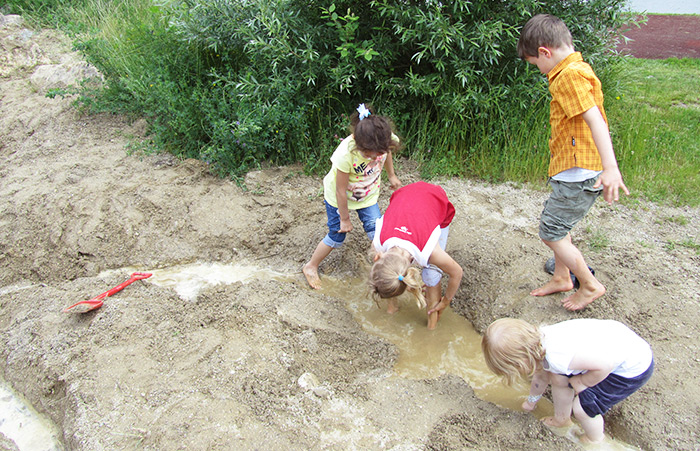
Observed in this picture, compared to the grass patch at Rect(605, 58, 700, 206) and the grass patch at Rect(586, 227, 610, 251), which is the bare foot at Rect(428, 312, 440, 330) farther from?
the grass patch at Rect(605, 58, 700, 206)

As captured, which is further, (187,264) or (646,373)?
(187,264)

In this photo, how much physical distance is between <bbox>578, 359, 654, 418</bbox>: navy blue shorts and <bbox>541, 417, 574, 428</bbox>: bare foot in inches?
6.5

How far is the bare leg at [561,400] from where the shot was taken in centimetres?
235

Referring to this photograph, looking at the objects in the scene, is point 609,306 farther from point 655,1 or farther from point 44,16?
point 655,1

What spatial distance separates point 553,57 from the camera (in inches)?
103

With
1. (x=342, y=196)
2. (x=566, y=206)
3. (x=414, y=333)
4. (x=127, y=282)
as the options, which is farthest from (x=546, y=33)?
(x=127, y=282)

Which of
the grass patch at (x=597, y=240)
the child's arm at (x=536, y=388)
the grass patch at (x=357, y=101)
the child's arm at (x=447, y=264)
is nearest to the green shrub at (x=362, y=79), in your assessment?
the grass patch at (x=357, y=101)

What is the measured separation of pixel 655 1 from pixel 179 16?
1142 cm

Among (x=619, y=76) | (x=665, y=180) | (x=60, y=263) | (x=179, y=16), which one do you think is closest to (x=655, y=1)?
(x=619, y=76)

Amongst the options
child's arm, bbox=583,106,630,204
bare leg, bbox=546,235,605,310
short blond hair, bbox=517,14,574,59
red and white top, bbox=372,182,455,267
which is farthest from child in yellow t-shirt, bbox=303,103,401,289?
bare leg, bbox=546,235,605,310

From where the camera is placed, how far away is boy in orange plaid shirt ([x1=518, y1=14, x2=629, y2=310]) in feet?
7.93

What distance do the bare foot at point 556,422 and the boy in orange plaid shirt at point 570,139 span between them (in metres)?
0.85

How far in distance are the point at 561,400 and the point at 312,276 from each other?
197cm

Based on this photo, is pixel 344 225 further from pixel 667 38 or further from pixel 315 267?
pixel 667 38
